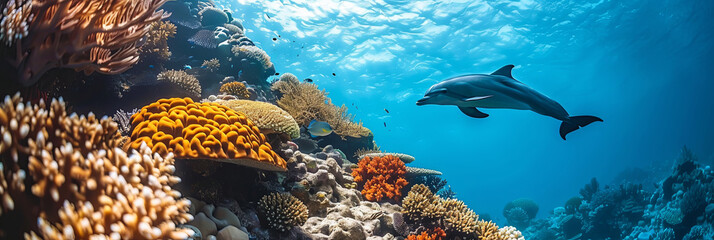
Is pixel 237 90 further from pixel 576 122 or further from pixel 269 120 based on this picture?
pixel 576 122

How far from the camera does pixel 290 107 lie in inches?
329

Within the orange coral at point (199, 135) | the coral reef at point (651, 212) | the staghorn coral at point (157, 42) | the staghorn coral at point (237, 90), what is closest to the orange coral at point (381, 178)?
the orange coral at point (199, 135)

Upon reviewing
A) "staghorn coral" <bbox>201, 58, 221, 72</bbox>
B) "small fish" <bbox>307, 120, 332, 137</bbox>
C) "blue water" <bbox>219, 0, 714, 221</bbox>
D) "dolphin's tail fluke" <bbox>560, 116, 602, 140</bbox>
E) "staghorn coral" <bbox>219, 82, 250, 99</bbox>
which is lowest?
"dolphin's tail fluke" <bbox>560, 116, 602, 140</bbox>

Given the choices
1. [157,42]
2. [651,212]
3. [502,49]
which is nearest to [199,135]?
[157,42]

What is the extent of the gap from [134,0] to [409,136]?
301 ft

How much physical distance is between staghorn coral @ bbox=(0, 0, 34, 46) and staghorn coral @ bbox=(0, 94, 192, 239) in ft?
2.27

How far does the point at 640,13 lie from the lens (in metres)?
26.5

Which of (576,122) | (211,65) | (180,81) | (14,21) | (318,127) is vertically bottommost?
(14,21)

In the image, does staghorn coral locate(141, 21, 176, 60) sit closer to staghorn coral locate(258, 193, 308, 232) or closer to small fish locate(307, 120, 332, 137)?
small fish locate(307, 120, 332, 137)

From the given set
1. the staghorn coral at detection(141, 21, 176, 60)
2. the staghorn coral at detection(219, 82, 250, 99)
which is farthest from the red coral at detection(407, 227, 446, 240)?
the staghorn coral at detection(141, 21, 176, 60)

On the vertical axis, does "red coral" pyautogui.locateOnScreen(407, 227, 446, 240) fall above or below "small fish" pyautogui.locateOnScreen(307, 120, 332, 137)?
below

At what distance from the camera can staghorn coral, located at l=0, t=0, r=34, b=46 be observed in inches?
85.2

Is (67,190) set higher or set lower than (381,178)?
lower

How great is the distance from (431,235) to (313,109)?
492 centimetres
